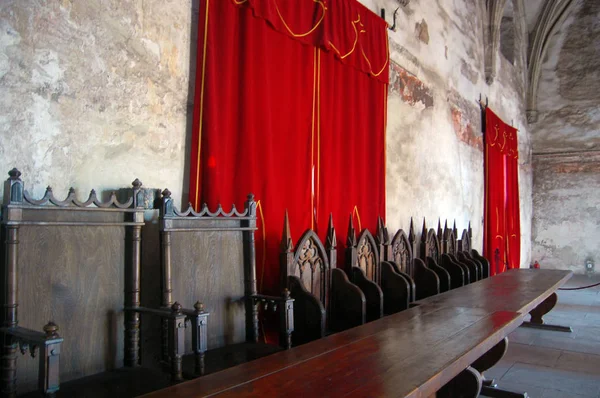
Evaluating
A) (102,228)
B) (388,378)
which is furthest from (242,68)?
(388,378)

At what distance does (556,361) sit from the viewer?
4.76 m

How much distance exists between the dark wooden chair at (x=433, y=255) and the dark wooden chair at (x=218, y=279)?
2765 mm

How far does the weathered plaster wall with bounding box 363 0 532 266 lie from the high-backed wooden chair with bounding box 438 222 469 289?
342 mm

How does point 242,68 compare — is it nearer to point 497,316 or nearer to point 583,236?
point 497,316

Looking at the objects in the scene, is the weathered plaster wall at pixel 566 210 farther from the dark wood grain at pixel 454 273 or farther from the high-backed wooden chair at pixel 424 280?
the high-backed wooden chair at pixel 424 280

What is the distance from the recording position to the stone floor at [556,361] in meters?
3.96

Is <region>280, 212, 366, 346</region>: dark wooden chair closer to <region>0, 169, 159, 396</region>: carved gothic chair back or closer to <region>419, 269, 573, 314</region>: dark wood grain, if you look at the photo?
<region>419, 269, 573, 314</region>: dark wood grain

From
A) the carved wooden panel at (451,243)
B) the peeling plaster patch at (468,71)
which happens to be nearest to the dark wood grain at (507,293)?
the carved wooden panel at (451,243)

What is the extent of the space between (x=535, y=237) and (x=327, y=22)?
1101 centimetres

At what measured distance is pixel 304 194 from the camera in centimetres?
402

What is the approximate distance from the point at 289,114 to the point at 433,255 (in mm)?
3087

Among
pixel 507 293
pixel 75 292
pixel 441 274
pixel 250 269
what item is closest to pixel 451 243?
pixel 441 274

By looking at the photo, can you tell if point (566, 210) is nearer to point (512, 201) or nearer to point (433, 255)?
point (512, 201)

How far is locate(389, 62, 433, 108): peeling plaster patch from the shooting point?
19.1 ft
